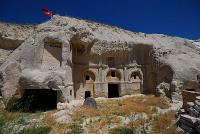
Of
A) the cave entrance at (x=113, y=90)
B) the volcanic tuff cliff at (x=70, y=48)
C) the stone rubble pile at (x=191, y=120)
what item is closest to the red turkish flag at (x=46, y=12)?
the volcanic tuff cliff at (x=70, y=48)

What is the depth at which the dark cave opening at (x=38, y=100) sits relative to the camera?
2117 centimetres

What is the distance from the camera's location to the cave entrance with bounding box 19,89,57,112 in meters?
21.7

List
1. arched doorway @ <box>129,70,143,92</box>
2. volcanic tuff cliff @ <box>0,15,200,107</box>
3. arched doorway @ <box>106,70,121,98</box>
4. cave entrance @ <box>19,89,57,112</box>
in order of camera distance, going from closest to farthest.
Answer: volcanic tuff cliff @ <box>0,15,200,107</box> → cave entrance @ <box>19,89,57,112</box> → arched doorway @ <box>106,70,121,98</box> → arched doorway @ <box>129,70,143,92</box>

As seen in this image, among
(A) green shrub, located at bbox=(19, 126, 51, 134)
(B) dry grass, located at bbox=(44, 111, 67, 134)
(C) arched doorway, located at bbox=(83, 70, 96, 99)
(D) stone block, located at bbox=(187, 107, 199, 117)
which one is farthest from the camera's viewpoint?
(C) arched doorway, located at bbox=(83, 70, 96, 99)

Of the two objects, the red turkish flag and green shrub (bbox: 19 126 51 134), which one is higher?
the red turkish flag

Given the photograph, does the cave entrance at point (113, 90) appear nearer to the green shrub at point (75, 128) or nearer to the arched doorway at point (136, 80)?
the arched doorway at point (136, 80)

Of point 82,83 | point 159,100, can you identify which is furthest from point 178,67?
point 82,83

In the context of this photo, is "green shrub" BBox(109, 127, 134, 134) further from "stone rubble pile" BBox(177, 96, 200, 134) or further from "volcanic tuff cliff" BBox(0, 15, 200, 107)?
"volcanic tuff cliff" BBox(0, 15, 200, 107)

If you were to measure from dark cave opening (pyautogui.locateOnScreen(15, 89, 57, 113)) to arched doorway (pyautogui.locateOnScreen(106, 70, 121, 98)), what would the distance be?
25.5 ft

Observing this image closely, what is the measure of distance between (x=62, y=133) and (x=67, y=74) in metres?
9.38

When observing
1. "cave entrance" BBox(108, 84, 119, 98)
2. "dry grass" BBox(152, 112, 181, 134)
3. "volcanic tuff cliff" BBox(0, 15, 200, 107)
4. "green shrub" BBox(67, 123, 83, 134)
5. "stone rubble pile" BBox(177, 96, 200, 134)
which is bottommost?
"green shrub" BBox(67, 123, 83, 134)

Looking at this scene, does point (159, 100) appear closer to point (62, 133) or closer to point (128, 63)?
point (128, 63)

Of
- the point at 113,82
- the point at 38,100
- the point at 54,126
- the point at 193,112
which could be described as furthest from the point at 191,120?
the point at 113,82

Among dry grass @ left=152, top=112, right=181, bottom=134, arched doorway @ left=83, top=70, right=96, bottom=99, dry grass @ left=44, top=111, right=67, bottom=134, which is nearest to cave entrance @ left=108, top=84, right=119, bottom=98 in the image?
arched doorway @ left=83, top=70, right=96, bottom=99
